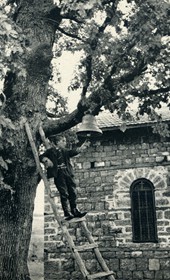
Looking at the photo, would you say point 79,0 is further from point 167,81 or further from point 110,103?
point 167,81

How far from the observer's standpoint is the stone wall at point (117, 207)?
9.51 m

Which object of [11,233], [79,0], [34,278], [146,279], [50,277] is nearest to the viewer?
[79,0]

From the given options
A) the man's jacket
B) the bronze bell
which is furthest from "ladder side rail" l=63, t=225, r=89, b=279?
the bronze bell

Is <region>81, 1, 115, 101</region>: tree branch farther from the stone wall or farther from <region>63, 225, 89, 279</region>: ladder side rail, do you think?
the stone wall

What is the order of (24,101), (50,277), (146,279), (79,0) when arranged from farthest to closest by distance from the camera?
(50,277)
(146,279)
(24,101)
(79,0)

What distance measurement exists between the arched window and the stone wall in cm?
17

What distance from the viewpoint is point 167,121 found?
9.66 metres

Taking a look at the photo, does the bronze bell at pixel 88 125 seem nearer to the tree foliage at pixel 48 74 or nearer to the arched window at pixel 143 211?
the tree foliage at pixel 48 74

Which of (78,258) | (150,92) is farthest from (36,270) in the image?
(150,92)

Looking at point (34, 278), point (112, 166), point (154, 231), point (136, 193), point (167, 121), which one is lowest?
point (34, 278)

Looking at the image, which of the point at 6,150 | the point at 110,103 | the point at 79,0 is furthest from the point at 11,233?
the point at 79,0

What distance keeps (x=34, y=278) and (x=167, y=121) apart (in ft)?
23.5

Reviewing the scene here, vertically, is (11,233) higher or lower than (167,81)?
lower

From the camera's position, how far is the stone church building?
31.3 ft
